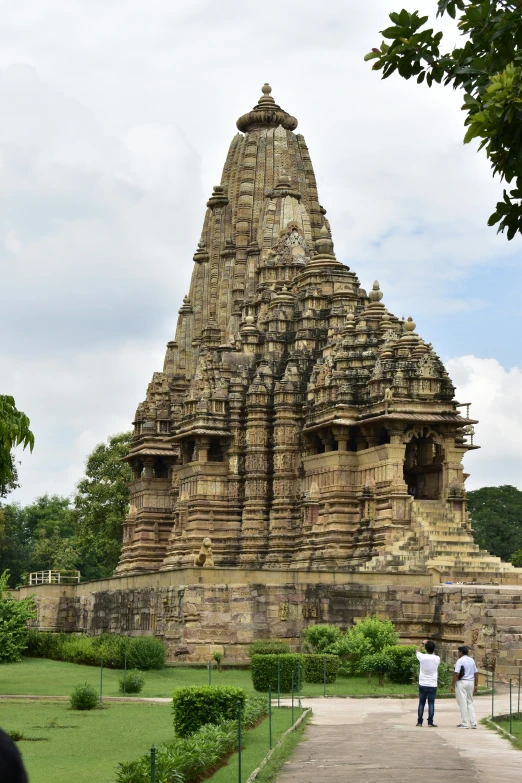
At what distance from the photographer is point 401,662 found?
32312 mm

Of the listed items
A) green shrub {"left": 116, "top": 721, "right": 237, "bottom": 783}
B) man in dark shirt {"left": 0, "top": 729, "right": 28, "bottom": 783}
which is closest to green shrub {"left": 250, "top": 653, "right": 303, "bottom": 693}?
green shrub {"left": 116, "top": 721, "right": 237, "bottom": 783}

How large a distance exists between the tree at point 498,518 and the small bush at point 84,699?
5387 cm

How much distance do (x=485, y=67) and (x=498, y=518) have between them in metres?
69.8

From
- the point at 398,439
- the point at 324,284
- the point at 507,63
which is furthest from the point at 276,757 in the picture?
the point at 324,284

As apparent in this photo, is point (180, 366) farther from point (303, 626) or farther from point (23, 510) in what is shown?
point (23, 510)

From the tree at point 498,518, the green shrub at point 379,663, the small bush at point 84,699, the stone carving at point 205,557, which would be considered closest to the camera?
the small bush at point 84,699

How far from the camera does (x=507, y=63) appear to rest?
1248cm

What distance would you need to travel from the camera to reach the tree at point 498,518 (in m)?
79.1

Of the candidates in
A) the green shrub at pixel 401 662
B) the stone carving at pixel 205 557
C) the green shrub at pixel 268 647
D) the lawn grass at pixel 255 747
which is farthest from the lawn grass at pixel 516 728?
the stone carving at pixel 205 557

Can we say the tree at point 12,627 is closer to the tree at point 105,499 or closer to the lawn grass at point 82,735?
the lawn grass at point 82,735

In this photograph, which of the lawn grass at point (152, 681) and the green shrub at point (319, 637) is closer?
the lawn grass at point (152, 681)

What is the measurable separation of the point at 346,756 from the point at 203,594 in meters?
20.7

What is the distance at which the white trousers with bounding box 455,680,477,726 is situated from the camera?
72.9ft

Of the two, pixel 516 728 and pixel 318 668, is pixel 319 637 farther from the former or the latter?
pixel 516 728
